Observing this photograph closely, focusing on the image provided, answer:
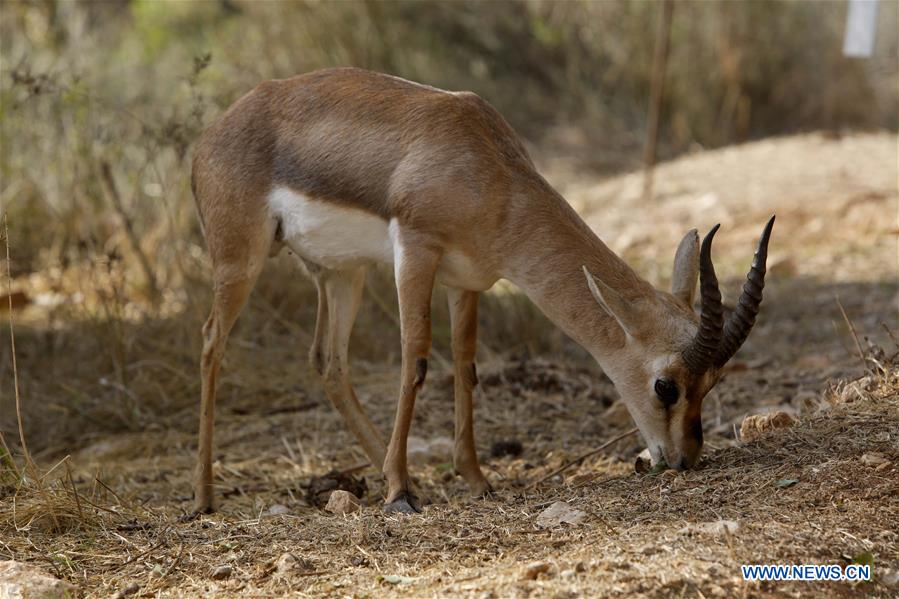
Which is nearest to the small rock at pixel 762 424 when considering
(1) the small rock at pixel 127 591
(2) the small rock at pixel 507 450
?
(2) the small rock at pixel 507 450

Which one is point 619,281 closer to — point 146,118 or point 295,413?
point 295,413

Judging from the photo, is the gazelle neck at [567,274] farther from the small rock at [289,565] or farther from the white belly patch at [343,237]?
the small rock at [289,565]

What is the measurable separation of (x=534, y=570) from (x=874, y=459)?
186 cm

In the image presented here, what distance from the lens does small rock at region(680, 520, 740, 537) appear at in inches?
176

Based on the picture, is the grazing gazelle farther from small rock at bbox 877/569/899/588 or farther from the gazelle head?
small rock at bbox 877/569/899/588

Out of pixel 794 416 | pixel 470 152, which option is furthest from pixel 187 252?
pixel 794 416

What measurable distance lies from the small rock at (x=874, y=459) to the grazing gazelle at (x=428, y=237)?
0.77 m

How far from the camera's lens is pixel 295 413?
27.5 feet

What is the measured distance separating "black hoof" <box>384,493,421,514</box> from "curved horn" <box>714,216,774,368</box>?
1.67 meters

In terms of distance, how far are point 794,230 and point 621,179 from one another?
3.57 meters

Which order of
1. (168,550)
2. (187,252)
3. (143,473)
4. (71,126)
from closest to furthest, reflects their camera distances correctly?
(168,550) → (143,473) → (187,252) → (71,126)

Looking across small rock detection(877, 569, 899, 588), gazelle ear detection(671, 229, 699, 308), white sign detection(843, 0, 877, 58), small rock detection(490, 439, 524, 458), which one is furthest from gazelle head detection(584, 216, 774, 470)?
white sign detection(843, 0, 877, 58)

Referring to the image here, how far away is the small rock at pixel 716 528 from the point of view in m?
4.46

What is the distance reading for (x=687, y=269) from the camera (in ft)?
20.0
